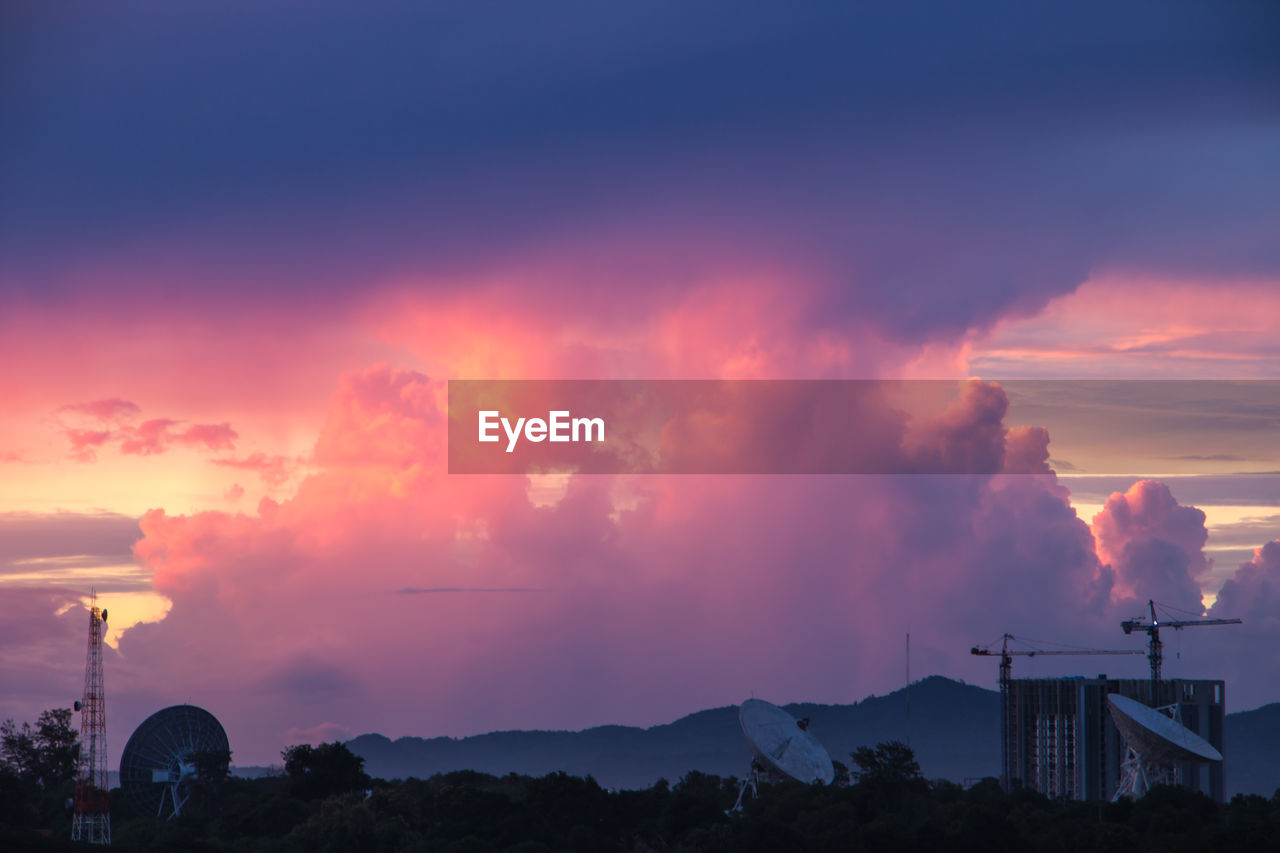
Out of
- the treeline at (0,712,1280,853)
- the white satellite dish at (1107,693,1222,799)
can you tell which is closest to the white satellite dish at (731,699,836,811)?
the treeline at (0,712,1280,853)

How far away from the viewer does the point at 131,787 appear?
649 ft

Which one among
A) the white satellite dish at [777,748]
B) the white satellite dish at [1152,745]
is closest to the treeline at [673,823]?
the white satellite dish at [777,748]

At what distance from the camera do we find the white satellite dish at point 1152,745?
185500 millimetres

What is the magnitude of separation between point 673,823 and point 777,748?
18678mm

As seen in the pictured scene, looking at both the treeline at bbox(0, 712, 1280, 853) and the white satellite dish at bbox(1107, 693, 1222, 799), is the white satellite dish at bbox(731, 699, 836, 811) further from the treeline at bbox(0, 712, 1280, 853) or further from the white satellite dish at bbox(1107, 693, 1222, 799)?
the white satellite dish at bbox(1107, 693, 1222, 799)

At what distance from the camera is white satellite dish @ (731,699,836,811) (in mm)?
180000

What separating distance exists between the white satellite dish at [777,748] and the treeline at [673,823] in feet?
8.17

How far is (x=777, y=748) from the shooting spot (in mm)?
181000

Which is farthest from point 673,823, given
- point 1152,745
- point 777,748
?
point 1152,745

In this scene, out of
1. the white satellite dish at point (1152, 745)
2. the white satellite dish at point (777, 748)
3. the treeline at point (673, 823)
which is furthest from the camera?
the white satellite dish at point (1152, 745)

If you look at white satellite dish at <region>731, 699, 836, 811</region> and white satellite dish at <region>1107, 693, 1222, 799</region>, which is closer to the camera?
white satellite dish at <region>731, 699, 836, 811</region>

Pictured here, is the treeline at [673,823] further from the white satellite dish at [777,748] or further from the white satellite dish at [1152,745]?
the white satellite dish at [1152,745]

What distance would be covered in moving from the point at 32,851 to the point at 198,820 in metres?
Result: 44.7

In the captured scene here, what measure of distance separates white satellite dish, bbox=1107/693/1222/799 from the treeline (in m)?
5.18
